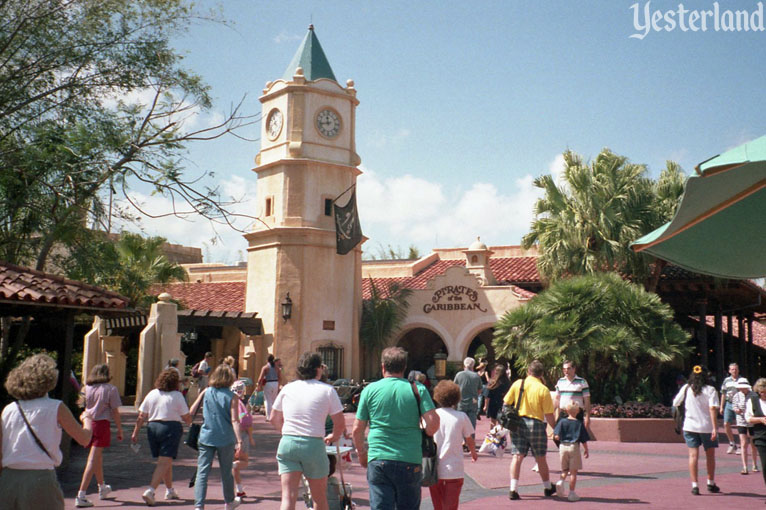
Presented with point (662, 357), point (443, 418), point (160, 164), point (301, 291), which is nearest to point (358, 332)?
point (301, 291)

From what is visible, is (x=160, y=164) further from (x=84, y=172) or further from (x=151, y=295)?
(x=151, y=295)

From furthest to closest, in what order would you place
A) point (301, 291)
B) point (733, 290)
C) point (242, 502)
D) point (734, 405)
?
point (301, 291)
point (733, 290)
point (734, 405)
point (242, 502)

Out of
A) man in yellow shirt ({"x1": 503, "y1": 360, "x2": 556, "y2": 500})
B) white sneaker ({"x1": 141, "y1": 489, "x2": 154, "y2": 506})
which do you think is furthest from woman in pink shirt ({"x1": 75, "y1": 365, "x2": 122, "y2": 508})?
man in yellow shirt ({"x1": 503, "y1": 360, "x2": 556, "y2": 500})

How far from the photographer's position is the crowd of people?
5.25 meters

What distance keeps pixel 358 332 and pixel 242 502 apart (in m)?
18.9

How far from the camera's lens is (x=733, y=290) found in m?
25.0

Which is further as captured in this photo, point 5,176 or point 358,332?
point 358,332

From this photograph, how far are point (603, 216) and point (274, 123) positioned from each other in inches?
476

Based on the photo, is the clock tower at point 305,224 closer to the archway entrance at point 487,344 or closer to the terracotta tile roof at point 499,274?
the terracotta tile roof at point 499,274

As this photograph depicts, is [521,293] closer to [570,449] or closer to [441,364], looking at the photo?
[441,364]

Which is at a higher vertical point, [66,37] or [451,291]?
[66,37]

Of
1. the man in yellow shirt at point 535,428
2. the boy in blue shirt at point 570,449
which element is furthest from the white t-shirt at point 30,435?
the boy in blue shirt at point 570,449

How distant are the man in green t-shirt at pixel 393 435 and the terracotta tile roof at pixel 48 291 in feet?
21.1

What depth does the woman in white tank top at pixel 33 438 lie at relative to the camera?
504 cm
